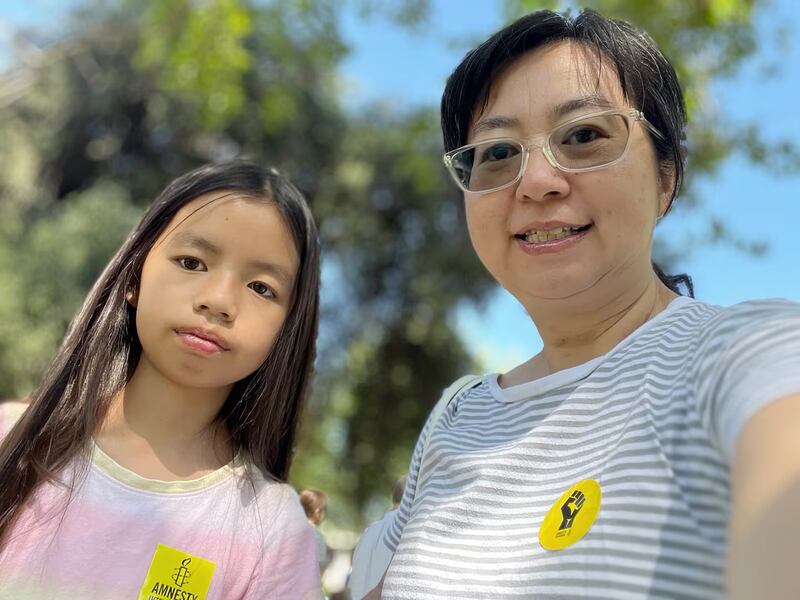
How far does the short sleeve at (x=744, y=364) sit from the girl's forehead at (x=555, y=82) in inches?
18.8

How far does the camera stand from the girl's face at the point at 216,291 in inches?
64.2

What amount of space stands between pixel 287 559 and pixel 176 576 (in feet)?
0.69

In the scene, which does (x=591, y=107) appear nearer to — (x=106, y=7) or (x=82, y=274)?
(x=82, y=274)

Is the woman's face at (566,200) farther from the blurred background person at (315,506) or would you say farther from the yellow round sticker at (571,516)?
the blurred background person at (315,506)

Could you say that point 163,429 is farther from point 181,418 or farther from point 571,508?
point 571,508

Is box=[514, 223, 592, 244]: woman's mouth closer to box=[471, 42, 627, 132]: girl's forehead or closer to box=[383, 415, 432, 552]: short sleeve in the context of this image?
box=[471, 42, 627, 132]: girl's forehead

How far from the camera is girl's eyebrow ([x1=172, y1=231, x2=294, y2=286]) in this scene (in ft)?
5.52

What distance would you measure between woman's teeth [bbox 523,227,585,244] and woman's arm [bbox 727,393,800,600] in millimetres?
533

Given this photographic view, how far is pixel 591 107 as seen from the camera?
4.17ft

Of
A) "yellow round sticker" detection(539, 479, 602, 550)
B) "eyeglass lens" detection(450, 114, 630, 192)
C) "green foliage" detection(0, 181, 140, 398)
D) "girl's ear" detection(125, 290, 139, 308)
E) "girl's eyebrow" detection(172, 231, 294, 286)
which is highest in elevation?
"green foliage" detection(0, 181, 140, 398)

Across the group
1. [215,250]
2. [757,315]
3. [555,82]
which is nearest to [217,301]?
[215,250]

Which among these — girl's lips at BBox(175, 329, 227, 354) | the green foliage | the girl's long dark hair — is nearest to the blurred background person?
the girl's long dark hair

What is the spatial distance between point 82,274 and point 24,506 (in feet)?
20.2

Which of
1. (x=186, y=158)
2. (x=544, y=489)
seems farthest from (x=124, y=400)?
(x=186, y=158)
